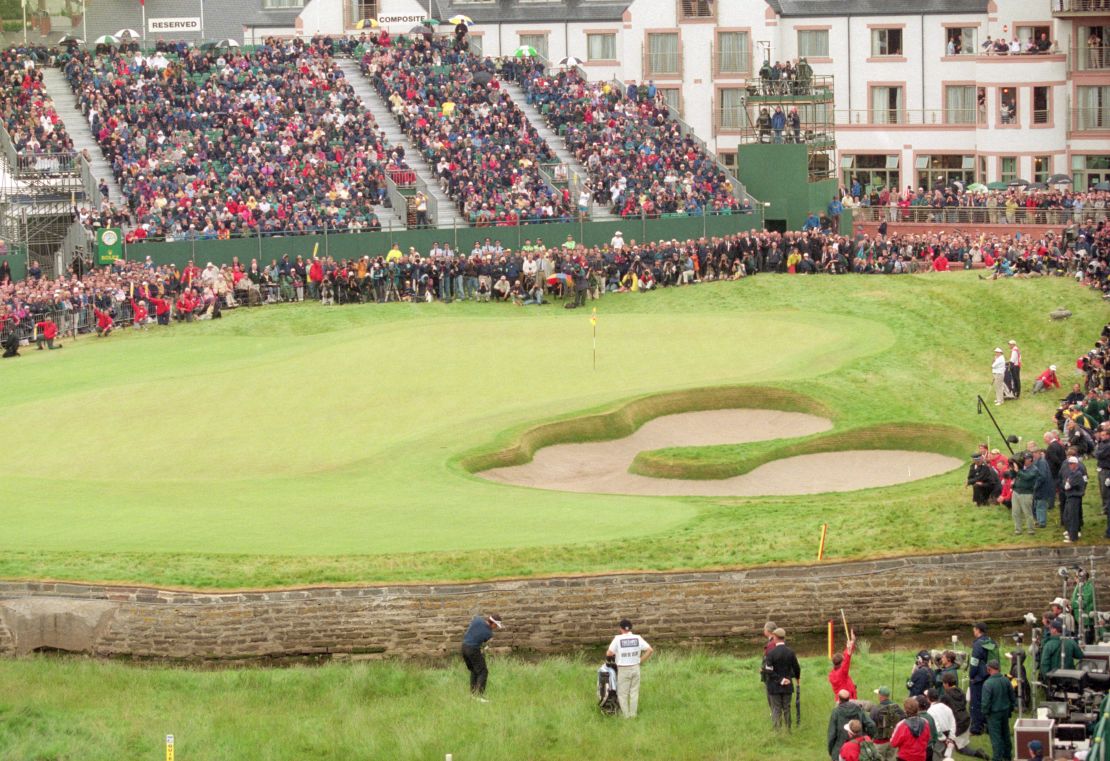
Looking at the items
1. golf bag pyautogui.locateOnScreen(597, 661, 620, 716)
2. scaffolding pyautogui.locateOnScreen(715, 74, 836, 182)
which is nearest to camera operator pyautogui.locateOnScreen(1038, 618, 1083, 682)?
golf bag pyautogui.locateOnScreen(597, 661, 620, 716)

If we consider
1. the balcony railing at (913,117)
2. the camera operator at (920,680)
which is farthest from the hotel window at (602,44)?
the camera operator at (920,680)

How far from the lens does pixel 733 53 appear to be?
105m

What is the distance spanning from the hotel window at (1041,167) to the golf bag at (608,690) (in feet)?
242

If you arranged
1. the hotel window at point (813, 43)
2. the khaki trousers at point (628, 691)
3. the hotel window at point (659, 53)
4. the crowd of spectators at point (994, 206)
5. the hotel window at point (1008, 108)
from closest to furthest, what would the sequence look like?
1. the khaki trousers at point (628, 691)
2. the crowd of spectators at point (994, 206)
3. the hotel window at point (1008, 108)
4. the hotel window at point (813, 43)
5. the hotel window at point (659, 53)

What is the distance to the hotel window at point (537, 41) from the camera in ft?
348

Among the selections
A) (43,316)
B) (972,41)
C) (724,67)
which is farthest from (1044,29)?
(43,316)

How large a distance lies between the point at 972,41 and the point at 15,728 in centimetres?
8152

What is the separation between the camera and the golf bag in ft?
103

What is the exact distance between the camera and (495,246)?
74500 millimetres

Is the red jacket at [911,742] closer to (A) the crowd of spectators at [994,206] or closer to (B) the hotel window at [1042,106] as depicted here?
(A) the crowd of spectators at [994,206]

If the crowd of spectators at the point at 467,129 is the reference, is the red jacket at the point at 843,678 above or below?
below

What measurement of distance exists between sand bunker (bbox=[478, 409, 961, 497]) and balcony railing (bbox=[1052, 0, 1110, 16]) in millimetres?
54385

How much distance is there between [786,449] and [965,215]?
1642 inches

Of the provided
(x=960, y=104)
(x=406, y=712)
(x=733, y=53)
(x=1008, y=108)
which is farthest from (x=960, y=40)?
(x=406, y=712)
